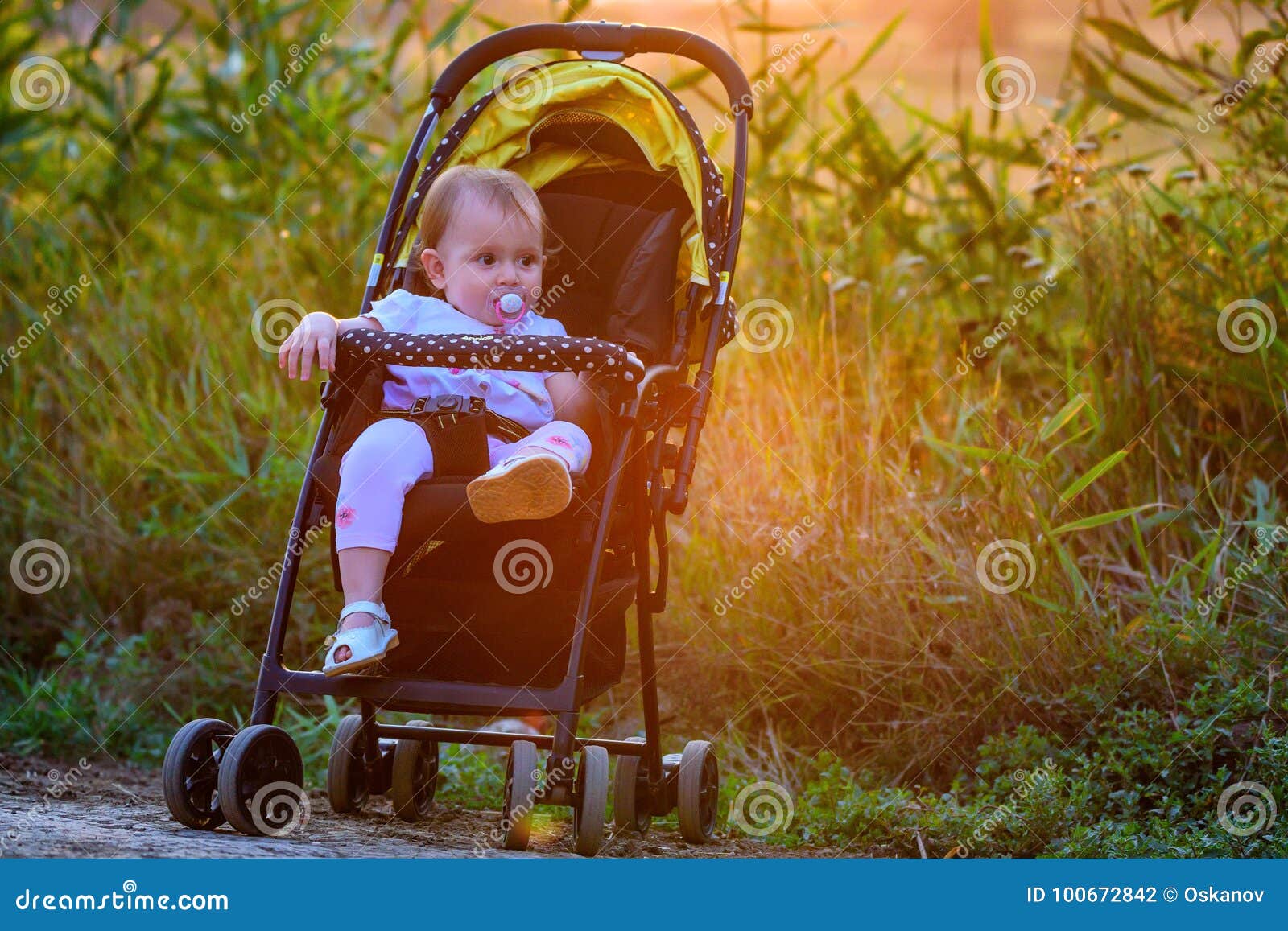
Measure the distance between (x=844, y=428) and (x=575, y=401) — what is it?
1660mm

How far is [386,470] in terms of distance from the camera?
3.23 m

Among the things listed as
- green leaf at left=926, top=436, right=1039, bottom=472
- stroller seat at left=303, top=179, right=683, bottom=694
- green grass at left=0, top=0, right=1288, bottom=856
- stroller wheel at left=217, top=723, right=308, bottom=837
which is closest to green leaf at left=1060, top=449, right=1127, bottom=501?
green grass at left=0, top=0, right=1288, bottom=856

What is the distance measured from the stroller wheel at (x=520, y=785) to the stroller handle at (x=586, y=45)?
1782 millimetres

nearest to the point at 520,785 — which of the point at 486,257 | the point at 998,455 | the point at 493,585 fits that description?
the point at 493,585

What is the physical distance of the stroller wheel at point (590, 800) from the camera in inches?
126

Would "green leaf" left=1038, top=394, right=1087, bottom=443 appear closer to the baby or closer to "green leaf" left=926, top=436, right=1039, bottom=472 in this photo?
"green leaf" left=926, top=436, right=1039, bottom=472

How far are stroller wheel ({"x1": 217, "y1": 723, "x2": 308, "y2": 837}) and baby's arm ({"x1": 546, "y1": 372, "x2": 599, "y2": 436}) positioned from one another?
0.98 m

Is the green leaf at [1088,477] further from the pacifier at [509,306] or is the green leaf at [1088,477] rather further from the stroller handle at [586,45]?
the pacifier at [509,306]

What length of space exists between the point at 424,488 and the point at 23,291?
3936 mm

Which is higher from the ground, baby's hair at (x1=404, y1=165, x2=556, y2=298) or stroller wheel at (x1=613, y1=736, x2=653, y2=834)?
baby's hair at (x1=404, y1=165, x2=556, y2=298)

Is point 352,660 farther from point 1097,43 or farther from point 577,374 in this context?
point 1097,43

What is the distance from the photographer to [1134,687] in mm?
3971

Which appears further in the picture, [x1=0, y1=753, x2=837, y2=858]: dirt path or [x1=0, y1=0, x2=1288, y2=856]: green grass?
[x1=0, y1=0, x2=1288, y2=856]: green grass

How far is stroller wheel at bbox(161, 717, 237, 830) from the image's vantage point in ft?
10.5
